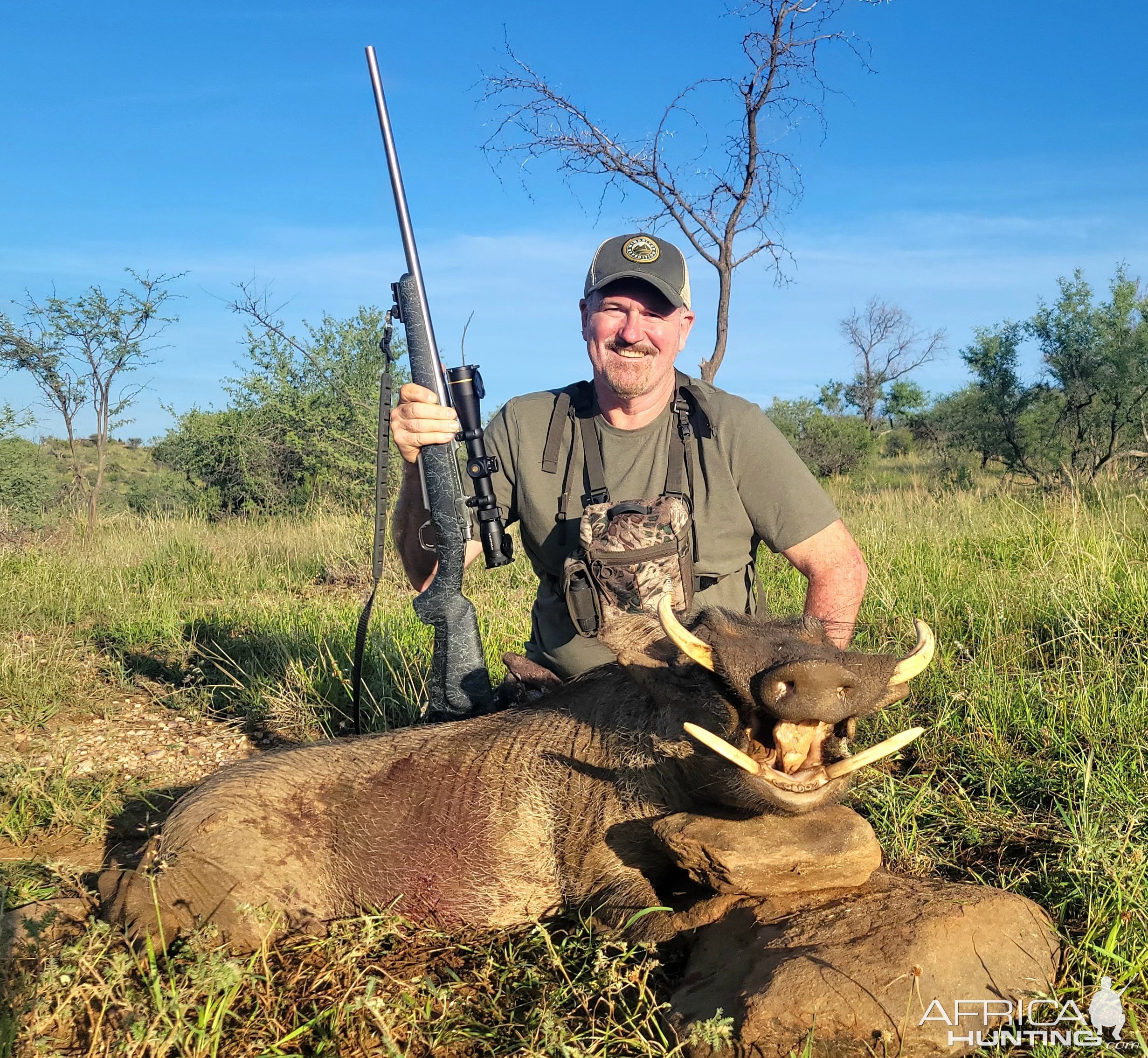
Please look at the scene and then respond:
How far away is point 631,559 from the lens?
114 inches

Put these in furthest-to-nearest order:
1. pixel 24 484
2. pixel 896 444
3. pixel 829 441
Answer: pixel 896 444 < pixel 829 441 < pixel 24 484

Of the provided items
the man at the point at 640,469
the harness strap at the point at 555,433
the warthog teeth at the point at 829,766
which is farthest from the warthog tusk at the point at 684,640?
the harness strap at the point at 555,433

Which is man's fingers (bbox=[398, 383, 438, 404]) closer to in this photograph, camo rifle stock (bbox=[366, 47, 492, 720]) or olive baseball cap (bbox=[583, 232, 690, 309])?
camo rifle stock (bbox=[366, 47, 492, 720])

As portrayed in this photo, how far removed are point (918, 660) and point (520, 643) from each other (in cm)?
294

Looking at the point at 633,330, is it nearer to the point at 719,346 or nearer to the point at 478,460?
the point at 478,460

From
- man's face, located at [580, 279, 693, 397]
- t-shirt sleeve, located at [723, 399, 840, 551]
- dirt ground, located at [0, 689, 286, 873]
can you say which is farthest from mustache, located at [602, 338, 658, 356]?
dirt ground, located at [0, 689, 286, 873]

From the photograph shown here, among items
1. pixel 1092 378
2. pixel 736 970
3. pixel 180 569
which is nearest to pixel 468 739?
pixel 736 970

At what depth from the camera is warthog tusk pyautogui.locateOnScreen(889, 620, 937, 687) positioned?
1.96 metres

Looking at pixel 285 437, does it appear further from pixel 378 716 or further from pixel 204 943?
pixel 204 943

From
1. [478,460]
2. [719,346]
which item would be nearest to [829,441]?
[719,346]

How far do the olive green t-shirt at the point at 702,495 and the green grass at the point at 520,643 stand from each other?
619 mm

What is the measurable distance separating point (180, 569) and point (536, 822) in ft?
19.4

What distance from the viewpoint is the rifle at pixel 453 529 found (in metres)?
3.28

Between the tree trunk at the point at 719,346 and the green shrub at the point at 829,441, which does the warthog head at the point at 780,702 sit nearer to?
the tree trunk at the point at 719,346
